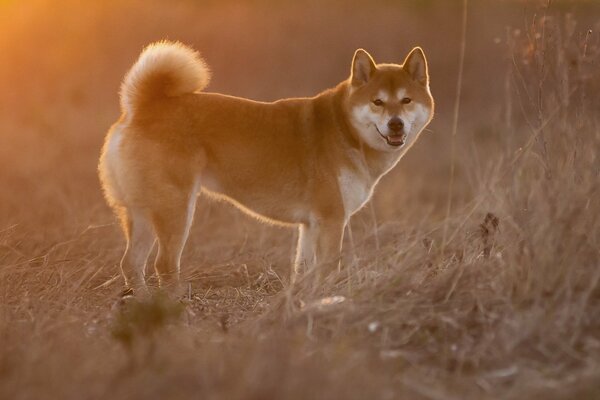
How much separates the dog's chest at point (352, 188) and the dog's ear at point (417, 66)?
0.80 metres

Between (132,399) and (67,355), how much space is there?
574 millimetres

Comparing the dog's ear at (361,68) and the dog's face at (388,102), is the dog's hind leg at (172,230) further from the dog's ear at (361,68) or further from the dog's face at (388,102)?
the dog's ear at (361,68)

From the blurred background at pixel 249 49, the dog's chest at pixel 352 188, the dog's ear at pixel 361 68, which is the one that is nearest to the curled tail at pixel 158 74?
the dog's ear at pixel 361 68

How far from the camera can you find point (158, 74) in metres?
6.24

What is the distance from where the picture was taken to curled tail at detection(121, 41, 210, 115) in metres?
6.21

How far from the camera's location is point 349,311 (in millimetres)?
4645

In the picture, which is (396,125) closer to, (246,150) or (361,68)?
(361,68)

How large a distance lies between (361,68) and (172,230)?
1.69 m

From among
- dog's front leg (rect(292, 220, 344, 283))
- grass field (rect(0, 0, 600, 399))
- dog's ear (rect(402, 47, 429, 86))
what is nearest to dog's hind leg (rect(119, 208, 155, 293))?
grass field (rect(0, 0, 600, 399))

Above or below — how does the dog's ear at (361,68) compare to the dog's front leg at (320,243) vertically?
above

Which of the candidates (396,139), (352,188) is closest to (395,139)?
(396,139)

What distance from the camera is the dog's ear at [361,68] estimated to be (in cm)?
659

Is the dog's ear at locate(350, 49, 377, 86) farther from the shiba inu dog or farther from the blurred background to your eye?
the blurred background

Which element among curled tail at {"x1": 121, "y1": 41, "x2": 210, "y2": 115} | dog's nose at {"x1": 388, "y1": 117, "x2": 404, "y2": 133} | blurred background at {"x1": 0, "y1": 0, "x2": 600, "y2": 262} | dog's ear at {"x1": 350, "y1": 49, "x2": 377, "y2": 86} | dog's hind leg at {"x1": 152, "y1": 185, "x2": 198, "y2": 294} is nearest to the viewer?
dog's hind leg at {"x1": 152, "y1": 185, "x2": 198, "y2": 294}
